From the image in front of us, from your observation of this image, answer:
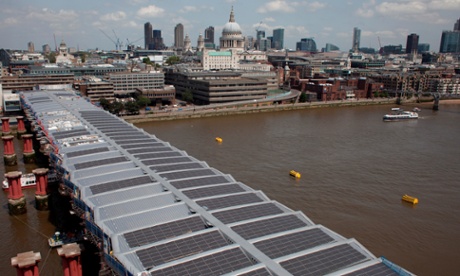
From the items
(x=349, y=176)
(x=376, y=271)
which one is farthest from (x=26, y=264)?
(x=349, y=176)

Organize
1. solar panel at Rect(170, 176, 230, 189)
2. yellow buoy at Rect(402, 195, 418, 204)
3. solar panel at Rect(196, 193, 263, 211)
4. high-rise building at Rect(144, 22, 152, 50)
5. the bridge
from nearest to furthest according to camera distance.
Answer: the bridge
solar panel at Rect(196, 193, 263, 211)
solar panel at Rect(170, 176, 230, 189)
yellow buoy at Rect(402, 195, 418, 204)
high-rise building at Rect(144, 22, 152, 50)

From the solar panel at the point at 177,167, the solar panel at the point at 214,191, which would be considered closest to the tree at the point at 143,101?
the solar panel at the point at 177,167

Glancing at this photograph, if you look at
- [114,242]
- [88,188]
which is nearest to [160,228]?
[114,242]

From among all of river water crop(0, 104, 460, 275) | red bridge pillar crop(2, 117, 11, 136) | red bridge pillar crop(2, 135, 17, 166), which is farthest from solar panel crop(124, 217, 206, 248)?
red bridge pillar crop(2, 117, 11, 136)

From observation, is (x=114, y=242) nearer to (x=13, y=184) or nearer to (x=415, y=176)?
(x=13, y=184)

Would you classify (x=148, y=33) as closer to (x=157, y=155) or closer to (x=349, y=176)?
(x=349, y=176)

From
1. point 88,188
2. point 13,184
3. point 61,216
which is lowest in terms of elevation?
point 61,216

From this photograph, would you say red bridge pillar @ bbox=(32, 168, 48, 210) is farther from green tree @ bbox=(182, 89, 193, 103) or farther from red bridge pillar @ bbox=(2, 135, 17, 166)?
green tree @ bbox=(182, 89, 193, 103)

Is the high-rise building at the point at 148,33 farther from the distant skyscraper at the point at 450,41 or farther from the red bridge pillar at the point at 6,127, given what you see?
the red bridge pillar at the point at 6,127
